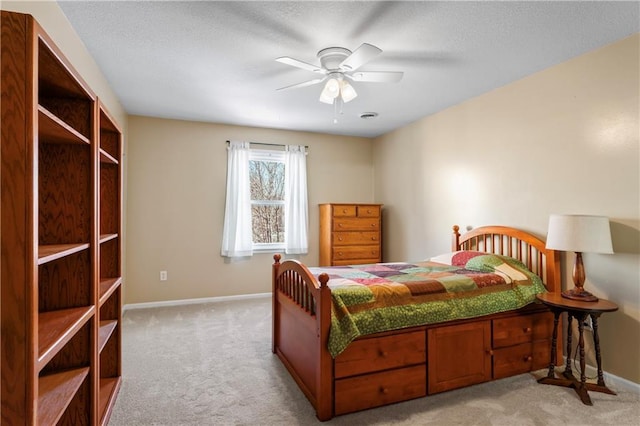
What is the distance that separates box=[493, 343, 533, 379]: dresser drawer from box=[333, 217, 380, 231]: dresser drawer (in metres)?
2.67

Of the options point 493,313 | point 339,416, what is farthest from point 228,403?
point 493,313

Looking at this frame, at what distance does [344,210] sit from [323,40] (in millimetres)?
2777

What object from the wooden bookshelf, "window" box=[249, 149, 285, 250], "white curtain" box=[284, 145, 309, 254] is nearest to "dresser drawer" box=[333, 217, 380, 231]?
"white curtain" box=[284, 145, 309, 254]

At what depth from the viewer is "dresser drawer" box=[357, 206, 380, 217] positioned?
4984 millimetres

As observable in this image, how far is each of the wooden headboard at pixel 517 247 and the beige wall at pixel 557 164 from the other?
116 mm

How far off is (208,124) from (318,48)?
8.92 feet

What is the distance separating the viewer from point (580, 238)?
2.32 m

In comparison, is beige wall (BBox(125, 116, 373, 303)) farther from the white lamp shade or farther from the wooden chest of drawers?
the white lamp shade

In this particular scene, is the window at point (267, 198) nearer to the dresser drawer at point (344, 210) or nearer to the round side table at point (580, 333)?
the dresser drawer at point (344, 210)

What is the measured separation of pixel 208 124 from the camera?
477 centimetres

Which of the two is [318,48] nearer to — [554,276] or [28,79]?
[28,79]

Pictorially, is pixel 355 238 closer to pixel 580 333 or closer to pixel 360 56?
pixel 580 333

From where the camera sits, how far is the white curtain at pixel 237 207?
4.78m

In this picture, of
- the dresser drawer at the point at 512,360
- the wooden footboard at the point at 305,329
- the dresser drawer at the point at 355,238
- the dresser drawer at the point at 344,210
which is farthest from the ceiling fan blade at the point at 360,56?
the dresser drawer at the point at 355,238
